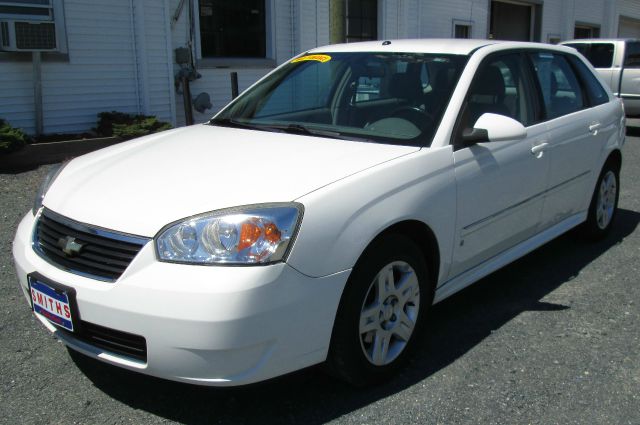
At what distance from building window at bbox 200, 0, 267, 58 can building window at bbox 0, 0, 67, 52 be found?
2715 mm

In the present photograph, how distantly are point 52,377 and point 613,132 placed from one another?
4357 mm

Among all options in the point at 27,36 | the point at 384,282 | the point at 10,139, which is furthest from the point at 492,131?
the point at 27,36

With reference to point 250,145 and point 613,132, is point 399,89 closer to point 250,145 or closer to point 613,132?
point 250,145

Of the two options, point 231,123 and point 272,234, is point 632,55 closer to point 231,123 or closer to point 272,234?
point 231,123

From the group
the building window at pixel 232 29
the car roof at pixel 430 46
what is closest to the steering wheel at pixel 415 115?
the car roof at pixel 430 46

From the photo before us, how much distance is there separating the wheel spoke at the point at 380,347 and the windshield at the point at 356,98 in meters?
0.97

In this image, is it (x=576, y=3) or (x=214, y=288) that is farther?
(x=576, y=3)

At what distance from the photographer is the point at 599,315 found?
388 centimetres

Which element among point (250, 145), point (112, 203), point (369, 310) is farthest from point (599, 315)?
point (112, 203)

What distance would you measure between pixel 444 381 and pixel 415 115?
1.39 m

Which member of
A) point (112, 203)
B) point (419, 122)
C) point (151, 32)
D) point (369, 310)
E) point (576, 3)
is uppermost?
point (576, 3)

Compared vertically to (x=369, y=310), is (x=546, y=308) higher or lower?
lower

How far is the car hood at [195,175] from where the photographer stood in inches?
102

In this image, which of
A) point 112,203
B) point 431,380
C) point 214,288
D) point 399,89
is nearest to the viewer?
point 214,288
